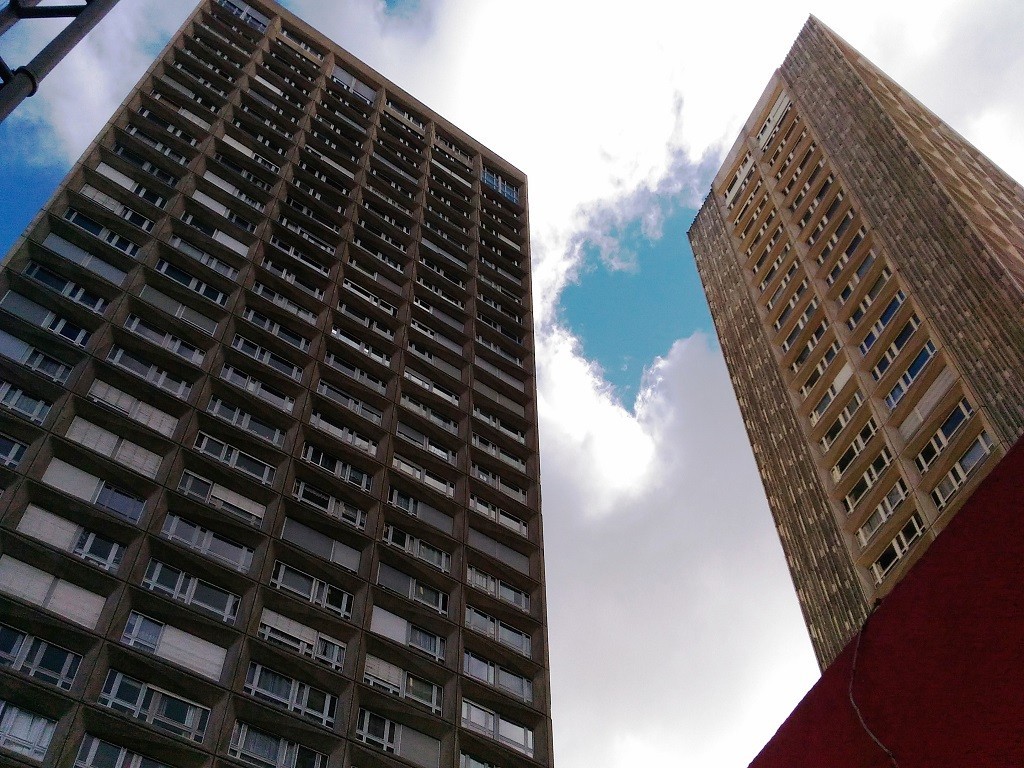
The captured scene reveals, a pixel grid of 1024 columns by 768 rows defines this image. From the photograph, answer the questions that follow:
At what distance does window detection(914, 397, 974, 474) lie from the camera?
32250 mm

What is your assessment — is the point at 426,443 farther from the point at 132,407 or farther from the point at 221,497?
the point at 132,407

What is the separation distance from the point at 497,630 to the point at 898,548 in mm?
14195

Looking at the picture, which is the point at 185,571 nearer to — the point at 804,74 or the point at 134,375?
the point at 134,375

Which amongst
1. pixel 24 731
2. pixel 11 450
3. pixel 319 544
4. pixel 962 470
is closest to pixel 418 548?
pixel 319 544

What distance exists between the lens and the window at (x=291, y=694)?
2472 centimetres

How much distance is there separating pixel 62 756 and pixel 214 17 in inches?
1630

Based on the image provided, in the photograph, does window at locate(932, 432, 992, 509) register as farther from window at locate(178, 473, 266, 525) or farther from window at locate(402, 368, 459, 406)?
window at locate(178, 473, 266, 525)

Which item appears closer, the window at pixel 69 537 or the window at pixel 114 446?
the window at pixel 69 537

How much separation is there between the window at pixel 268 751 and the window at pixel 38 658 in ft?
13.3

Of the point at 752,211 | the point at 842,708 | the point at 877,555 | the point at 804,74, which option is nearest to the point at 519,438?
the point at 877,555

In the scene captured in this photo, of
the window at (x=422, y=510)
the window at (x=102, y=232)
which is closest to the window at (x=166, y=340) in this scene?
the window at (x=102, y=232)

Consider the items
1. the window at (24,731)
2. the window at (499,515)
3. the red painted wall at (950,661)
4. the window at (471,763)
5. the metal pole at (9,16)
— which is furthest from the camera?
the window at (499,515)

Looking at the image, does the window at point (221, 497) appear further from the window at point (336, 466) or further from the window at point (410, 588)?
the window at point (410, 588)

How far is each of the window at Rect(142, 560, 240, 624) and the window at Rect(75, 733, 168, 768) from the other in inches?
166
